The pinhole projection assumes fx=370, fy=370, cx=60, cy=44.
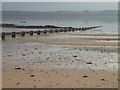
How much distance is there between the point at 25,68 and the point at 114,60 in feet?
23.3

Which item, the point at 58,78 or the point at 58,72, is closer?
the point at 58,78

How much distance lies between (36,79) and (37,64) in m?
5.23

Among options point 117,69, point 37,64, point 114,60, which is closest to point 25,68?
point 37,64

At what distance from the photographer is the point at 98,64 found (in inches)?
895

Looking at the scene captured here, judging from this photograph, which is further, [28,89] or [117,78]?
[117,78]

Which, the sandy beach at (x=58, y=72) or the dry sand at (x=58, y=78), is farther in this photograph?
the sandy beach at (x=58, y=72)

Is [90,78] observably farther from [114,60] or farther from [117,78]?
[114,60]

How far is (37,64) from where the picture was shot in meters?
22.3

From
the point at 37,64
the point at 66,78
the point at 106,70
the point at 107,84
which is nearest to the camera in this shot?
the point at 107,84

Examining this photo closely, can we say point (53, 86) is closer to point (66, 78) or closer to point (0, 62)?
point (66, 78)

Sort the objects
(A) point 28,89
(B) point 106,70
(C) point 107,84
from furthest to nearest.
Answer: (B) point 106,70, (C) point 107,84, (A) point 28,89

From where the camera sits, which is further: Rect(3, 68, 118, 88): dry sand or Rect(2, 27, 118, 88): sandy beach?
Rect(2, 27, 118, 88): sandy beach

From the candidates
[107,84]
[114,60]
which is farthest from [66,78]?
[114,60]

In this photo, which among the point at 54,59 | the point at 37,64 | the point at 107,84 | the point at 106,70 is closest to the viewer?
the point at 107,84
